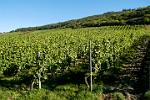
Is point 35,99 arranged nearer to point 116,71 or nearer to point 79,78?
point 79,78

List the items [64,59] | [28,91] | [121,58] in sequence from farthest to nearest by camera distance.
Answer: [121,58], [64,59], [28,91]

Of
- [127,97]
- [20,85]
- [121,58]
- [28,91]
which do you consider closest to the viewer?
[127,97]

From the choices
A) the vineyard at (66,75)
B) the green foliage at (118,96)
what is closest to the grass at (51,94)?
the vineyard at (66,75)

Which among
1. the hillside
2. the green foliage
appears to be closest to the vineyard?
the green foliage

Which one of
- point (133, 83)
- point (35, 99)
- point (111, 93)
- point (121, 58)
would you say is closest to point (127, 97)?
point (111, 93)

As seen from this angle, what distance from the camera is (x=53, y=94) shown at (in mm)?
20578

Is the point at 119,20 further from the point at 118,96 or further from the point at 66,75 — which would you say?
the point at 118,96

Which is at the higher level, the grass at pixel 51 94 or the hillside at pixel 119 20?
the hillside at pixel 119 20

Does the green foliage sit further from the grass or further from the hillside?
the hillside

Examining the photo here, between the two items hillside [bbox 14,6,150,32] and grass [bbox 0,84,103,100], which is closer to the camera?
grass [bbox 0,84,103,100]

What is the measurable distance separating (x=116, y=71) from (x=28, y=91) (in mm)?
7562

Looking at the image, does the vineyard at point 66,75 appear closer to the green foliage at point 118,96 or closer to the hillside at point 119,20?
the green foliage at point 118,96

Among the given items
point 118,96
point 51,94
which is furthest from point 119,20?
point 118,96

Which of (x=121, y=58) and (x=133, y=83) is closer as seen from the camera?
(x=133, y=83)
